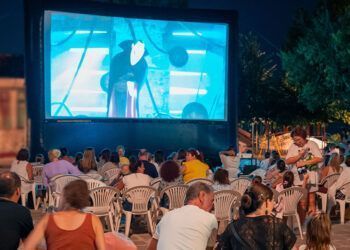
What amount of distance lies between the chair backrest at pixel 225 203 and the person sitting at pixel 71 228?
5.53 meters

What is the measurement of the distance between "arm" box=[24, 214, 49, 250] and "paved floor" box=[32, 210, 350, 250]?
205 inches

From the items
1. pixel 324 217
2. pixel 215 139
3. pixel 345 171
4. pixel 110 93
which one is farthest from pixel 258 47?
pixel 324 217

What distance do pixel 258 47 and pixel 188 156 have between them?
91.0 feet

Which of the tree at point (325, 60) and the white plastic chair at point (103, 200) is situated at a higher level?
the tree at point (325, 60)

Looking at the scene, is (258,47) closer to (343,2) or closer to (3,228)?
(343,2)

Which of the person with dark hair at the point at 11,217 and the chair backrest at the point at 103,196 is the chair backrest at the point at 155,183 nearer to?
the chair backrest at the point at 103,196

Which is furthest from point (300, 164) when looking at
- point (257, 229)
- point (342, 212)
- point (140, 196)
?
point (257, 229)

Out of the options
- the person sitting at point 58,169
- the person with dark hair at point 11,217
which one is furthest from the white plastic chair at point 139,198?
the person with dark hair at point 11,217

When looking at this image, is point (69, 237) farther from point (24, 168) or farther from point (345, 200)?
point (24, 168)

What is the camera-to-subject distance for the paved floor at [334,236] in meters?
9.34

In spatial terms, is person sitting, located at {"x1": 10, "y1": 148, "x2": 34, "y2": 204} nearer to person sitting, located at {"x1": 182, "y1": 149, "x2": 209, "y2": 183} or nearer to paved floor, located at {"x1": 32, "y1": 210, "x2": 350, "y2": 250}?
paved floor, located at {"x1": 32, "y1": 210, "x2": 350, "y2": 250}

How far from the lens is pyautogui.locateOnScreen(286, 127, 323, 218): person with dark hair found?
9.34 meters

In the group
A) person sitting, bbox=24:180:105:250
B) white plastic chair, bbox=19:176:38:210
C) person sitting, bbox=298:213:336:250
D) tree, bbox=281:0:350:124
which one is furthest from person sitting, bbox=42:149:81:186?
tree, bbox=281:0:350:124

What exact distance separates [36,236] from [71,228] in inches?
8.5
